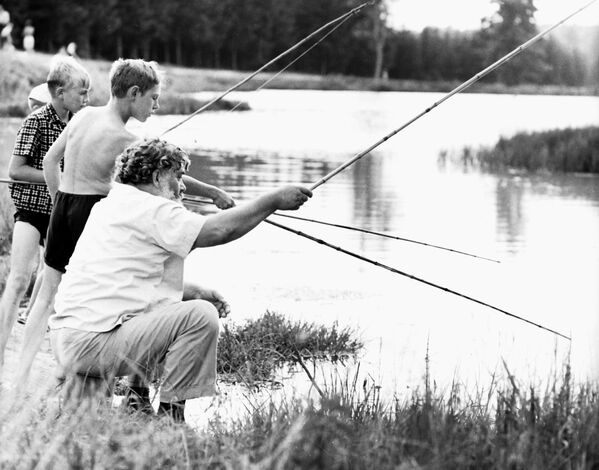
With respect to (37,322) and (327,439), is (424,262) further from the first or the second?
(327,439)

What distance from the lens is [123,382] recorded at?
16.7 feet

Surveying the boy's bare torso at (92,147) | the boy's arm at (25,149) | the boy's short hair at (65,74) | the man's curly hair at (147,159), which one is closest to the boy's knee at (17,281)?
the boy's arm at (25,149)

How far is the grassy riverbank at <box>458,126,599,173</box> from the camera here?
1812cm

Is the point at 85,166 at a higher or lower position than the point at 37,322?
higher

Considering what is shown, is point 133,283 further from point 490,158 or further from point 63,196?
point 490,158

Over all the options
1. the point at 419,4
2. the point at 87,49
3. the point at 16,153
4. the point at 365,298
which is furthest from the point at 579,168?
the point at 419,4

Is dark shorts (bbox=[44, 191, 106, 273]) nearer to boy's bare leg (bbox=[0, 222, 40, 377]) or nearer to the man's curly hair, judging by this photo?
boy's bare leg (bbox=[0, 222, 40, 377])

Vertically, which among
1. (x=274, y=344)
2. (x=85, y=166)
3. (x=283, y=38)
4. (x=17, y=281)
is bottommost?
(x=274, y=344)

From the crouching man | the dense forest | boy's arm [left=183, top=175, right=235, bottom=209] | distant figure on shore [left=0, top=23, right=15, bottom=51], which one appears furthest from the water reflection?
the dense forest

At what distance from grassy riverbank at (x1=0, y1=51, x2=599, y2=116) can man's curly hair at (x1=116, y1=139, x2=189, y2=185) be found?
8.30 metres

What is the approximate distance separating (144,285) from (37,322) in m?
0.97

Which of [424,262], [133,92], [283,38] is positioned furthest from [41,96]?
[283,38]

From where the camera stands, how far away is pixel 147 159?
4.01m

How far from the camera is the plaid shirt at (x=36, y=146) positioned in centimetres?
527
